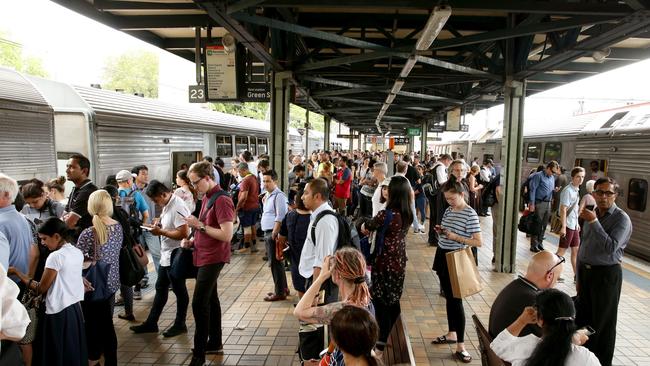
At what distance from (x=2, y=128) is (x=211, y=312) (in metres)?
4.24

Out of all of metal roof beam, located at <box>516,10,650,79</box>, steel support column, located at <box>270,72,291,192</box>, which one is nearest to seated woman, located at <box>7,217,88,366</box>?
steel support column, located at <box>270,72,291,192</box>

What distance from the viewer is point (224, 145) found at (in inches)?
539

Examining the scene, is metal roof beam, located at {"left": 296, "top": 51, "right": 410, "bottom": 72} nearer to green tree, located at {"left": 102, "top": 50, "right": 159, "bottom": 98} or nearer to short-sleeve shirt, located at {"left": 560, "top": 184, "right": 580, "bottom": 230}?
short-sleeve shirt, located at {"left": 560, "top": 184, "right": 580, "bottom": 230}

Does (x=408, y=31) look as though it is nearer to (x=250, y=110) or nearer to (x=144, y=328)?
(x=144, y=328)

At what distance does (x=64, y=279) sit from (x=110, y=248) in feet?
1.99

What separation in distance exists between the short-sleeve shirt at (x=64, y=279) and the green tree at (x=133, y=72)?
158ft

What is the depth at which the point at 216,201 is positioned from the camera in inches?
148

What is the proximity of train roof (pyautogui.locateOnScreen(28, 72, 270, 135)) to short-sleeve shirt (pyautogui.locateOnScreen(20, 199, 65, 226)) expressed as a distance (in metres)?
3.31

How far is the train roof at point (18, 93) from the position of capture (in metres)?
5.68

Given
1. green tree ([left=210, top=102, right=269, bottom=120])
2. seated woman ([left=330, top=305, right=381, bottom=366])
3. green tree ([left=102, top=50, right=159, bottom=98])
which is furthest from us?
green tree ([left=102, top=50, right=159, bottom=98])

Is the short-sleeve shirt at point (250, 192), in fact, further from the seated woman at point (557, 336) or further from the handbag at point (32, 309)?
the seated woman at point (557, 336)

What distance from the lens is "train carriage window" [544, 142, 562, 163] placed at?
1205cm

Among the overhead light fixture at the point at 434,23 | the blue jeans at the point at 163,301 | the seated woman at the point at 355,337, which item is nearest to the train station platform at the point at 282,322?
the blue jeans at the point at 163,301

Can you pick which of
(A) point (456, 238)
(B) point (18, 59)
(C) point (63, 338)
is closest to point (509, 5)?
(A) point (456, 238)
